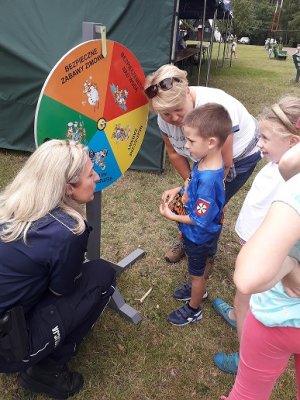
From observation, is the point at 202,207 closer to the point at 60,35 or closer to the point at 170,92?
the point at 170,92

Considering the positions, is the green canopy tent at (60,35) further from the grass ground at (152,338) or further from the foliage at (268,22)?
the foliage at (268,22)

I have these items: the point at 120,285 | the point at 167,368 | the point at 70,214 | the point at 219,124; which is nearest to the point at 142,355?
the point at 167,368

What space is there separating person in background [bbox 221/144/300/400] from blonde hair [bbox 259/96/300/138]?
69 cm

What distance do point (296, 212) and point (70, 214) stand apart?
3.63ft

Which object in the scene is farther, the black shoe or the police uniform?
the black shoe

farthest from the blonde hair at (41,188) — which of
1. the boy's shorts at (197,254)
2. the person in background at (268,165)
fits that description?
the person in background at (268,165)

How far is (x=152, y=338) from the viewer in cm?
244

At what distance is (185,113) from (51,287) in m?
1.22

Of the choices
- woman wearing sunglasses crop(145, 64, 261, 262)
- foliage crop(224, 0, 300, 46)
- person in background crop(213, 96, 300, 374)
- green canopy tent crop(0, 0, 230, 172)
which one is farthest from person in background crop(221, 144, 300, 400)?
foliage crop(224, 0, 300, 46)

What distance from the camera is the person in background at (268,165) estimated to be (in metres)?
1.69

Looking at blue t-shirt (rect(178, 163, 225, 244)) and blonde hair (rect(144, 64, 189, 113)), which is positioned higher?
blonde hair (rect(144, 64, 189, 113))

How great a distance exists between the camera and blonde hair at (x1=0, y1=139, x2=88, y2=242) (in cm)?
164

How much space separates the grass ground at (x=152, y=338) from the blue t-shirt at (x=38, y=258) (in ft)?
2.53

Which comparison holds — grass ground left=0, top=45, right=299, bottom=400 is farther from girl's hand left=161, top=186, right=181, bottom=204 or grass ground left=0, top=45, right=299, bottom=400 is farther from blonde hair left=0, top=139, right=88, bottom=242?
blonde hair left=0, top=139, right=88, bottom=242
